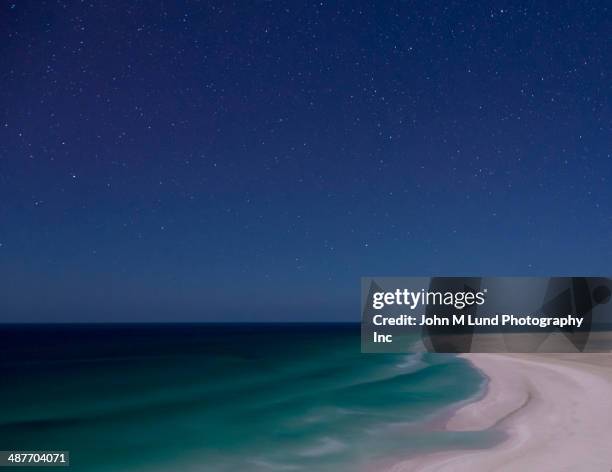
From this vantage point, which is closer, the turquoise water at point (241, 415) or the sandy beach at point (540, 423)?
the sandy beach at point (540, 423)

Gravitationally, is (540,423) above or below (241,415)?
below

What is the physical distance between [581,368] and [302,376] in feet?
43.7

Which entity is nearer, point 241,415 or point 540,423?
point 540,423

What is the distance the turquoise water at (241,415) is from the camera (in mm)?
9570

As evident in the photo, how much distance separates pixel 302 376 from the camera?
25.2 m

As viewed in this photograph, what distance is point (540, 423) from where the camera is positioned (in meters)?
9.92

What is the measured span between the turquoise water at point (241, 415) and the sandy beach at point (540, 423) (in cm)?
75

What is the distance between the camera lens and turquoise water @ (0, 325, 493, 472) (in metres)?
9.57

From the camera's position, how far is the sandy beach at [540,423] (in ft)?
24.4

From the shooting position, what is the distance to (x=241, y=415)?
14930 millimetres

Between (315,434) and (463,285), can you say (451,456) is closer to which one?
(315,434)

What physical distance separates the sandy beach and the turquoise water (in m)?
0.75

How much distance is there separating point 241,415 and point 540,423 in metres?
8.85

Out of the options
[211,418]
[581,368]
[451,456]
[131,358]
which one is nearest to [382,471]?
[451,456]
